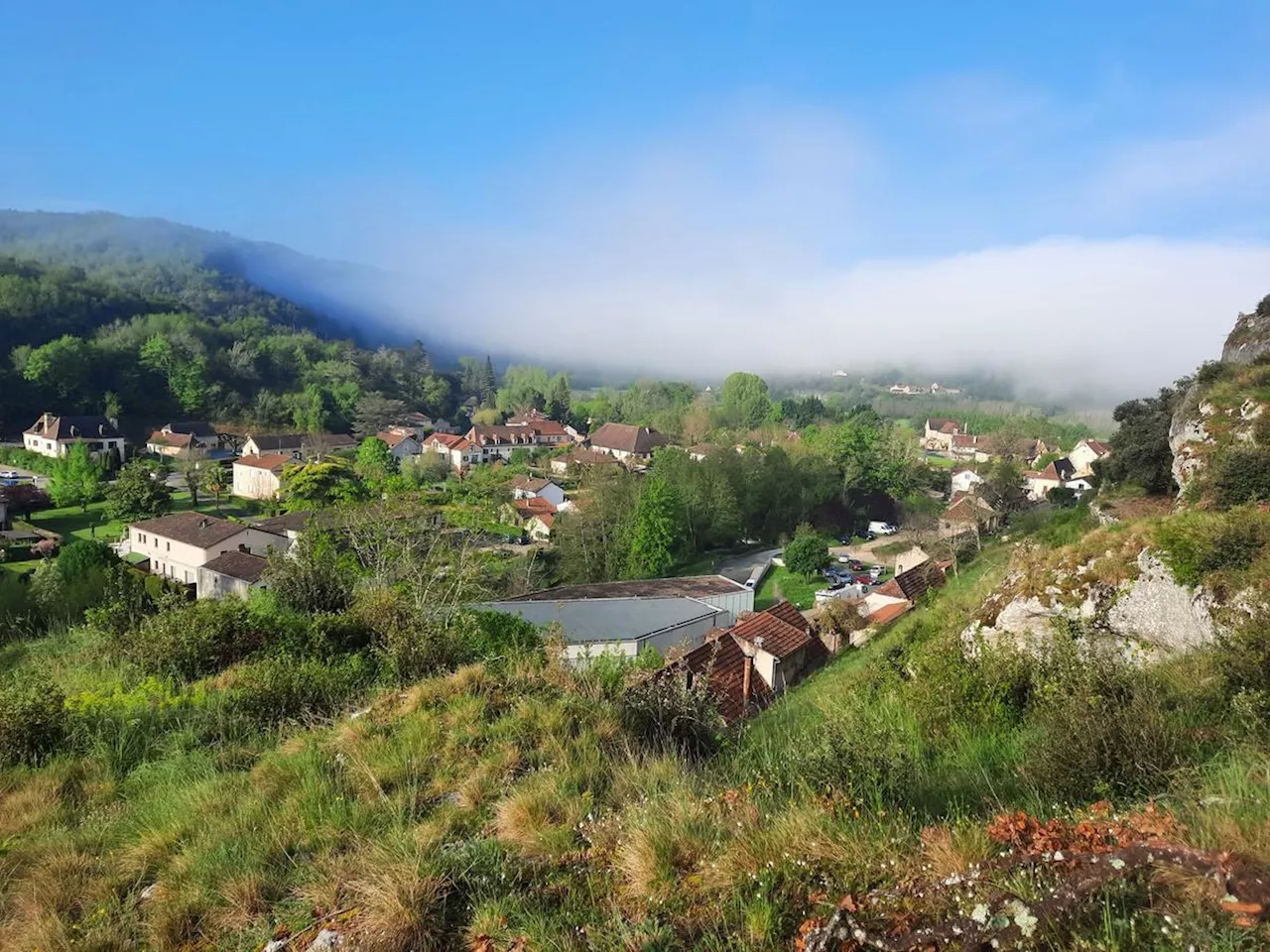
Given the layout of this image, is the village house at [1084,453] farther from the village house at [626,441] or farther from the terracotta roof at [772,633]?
the terracotta roof at [772,633]

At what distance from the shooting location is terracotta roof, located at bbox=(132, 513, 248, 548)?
2672 cm

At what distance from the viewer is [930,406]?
467 ft

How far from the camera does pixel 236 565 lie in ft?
79.2

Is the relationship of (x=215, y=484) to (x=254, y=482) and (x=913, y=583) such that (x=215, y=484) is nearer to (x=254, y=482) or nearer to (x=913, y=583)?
(x=254, y=482)

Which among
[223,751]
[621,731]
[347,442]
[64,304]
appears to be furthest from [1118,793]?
[64,304]

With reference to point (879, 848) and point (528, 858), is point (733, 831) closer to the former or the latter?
point (879, 848)

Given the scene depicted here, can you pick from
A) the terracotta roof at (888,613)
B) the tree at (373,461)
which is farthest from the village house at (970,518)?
the tree at (373,461)

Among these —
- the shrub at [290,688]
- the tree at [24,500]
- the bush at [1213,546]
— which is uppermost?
the bush at [1213,546]

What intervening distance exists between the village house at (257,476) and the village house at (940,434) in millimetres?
75216

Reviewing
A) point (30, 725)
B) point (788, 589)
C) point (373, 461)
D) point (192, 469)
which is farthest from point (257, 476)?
point (30, 725)

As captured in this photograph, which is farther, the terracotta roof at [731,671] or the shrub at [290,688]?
the terracotta roof at [731,671]

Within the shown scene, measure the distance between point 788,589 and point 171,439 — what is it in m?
56.4

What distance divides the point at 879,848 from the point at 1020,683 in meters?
3.77

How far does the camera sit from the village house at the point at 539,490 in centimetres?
4362
